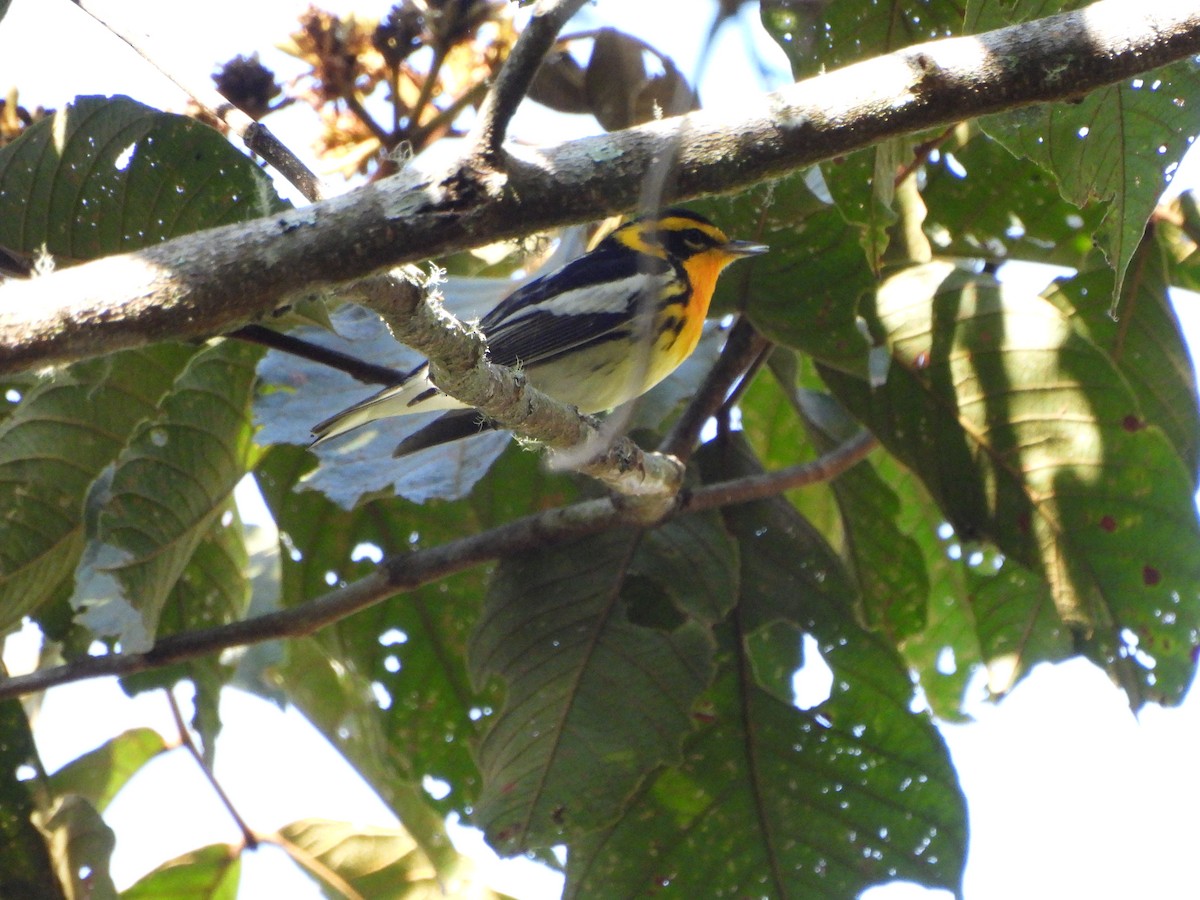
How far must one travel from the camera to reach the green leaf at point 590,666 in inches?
106

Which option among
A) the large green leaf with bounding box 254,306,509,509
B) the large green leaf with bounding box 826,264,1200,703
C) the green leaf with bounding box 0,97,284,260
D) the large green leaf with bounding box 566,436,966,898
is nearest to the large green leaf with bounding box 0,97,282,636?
the green leaf with bounding box 0,97,284,260

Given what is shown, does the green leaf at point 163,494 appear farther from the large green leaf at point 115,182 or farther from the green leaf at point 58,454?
the large green leaf at point 115,182

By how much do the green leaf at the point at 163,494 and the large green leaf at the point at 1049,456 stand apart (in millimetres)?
1314

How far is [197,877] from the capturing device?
3020mm

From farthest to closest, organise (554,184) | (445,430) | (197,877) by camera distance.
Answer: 1. (197,877)
2. (445,430)
3. (554,184)

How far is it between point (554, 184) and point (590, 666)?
64.2 inches

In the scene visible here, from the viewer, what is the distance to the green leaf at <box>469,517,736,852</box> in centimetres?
270

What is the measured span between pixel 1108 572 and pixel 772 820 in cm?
89

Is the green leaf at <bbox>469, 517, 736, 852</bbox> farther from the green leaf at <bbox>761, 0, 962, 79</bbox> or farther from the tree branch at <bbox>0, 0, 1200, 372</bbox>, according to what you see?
the tree branch at <bbox>0, 0, 1200, 372</bbox>

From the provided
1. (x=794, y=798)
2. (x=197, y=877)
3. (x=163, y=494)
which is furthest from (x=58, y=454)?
(x=794, y=798)

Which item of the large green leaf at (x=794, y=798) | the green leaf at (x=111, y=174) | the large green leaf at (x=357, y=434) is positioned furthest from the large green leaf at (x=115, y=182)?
the large green leaf at (x=794, y=798)

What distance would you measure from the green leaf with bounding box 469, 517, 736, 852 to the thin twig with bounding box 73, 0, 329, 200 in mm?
1357

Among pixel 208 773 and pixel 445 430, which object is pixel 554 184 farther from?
pixel 208 773

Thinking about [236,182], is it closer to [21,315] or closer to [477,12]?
[477,12]
